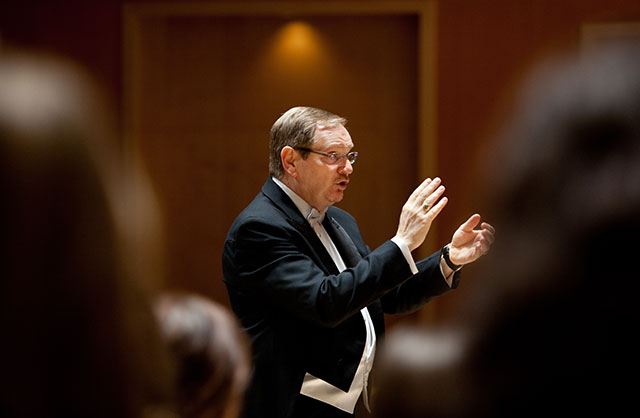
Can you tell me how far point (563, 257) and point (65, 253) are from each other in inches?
14.7

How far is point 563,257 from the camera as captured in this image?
49cm

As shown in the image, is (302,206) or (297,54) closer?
(302,206)

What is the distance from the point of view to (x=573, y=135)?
472 millimetres

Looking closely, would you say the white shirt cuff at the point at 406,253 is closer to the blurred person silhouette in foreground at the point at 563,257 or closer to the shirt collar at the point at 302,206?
the shirt collar at the point at 302,206

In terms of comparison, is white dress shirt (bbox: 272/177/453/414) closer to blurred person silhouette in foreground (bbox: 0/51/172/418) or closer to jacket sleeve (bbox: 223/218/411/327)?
jacket sleeve (bbox: 223/218/411/327)

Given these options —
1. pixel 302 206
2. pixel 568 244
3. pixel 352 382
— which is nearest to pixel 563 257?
pixel 568 244

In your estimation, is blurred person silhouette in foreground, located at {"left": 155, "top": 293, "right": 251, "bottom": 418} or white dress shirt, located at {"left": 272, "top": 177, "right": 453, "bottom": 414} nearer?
blurred person silhouette in foreground, located at {"left": 155, "top": 293, "right": 251, "bottom": 418}

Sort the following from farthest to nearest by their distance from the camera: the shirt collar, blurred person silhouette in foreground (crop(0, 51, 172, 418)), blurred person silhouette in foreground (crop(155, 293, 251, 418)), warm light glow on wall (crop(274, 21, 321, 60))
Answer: warm light glow on wall (crop(274, 21, 321, 60))
the shirt collar
blurred person silhouette in foreground (crop(155, 293, 251, 418))
blurred person silhouette in foreground (crop(0, 51, 172, 418))

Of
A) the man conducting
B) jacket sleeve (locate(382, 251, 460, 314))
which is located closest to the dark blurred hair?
the man conducting

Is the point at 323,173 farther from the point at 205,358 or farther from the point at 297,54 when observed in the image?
the point at 297,54

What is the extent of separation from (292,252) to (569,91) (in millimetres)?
1390

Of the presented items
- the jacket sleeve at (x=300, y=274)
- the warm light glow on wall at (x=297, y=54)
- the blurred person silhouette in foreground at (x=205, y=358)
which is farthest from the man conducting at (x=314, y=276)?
the warm light glow on wall at (x=297, y=54)

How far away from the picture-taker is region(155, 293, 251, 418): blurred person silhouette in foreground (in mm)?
657

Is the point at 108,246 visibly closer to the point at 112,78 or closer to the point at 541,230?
the point at 541,230
